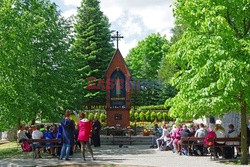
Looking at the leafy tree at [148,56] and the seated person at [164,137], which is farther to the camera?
the leafy tree at [148,56]

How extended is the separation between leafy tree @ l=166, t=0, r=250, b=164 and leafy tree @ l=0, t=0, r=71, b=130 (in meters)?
7.14

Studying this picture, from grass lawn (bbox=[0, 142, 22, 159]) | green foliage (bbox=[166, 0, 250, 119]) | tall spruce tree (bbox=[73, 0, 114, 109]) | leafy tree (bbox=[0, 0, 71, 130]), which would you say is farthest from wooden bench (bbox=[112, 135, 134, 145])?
tall spruce tree (bbox=[73, 0, 114, 109])

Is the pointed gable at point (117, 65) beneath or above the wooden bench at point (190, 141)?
above

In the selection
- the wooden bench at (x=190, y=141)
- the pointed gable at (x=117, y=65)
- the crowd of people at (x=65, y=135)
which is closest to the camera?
the crowd of people at (x=65, y=135)

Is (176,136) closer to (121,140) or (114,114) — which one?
(121,140)

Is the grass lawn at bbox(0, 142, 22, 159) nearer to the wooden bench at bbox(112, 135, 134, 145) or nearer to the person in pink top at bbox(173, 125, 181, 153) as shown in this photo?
the wooden bench at bbox(112, 135, 134, 145)

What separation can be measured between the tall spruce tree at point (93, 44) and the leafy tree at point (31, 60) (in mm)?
17932

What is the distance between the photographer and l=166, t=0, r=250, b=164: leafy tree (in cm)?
1203

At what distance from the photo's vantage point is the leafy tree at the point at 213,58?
1203 cm

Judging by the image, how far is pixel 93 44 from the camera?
43250 mm

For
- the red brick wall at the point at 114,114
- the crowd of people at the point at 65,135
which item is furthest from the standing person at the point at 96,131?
the red brick wall at the point at 114,114

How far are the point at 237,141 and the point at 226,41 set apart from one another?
14.6 ft

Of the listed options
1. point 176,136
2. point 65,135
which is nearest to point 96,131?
point 176,136

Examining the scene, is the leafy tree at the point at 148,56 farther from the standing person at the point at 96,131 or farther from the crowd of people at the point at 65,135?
the crowd of people at the point at 65,135
